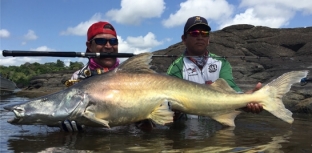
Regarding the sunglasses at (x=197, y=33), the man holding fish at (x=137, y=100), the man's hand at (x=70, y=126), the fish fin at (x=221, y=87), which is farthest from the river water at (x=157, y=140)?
the sunglasses at (x=197, y=33)

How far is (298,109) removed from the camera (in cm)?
1116

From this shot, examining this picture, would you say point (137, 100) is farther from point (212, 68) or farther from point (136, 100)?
point (212, 68)

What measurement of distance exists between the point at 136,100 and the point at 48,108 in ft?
3.77

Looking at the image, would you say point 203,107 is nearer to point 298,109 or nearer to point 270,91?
point 270,91

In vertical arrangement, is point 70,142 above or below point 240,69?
below

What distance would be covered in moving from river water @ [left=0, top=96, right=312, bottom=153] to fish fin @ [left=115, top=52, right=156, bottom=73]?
952 millimetres

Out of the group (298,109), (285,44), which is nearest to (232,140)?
(298,109)

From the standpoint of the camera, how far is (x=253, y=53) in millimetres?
25344

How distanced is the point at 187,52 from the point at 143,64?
2.78 m

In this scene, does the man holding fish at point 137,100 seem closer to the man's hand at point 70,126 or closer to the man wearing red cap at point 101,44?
the man's hand at point 70,126

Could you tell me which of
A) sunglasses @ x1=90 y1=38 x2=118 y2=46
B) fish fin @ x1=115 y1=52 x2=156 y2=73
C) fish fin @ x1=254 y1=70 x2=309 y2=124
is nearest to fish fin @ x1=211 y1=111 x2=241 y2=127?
fish fin @ x1=254 y1=70 x2=309 y2=124

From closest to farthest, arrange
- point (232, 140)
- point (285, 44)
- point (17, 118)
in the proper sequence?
point (17, 118)
point (232, 140)
point (285, 44)

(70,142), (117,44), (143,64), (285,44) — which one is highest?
(285,44)

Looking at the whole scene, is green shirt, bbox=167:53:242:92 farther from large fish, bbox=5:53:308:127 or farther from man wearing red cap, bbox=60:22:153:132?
large fish, bbox=5:53:308:127
